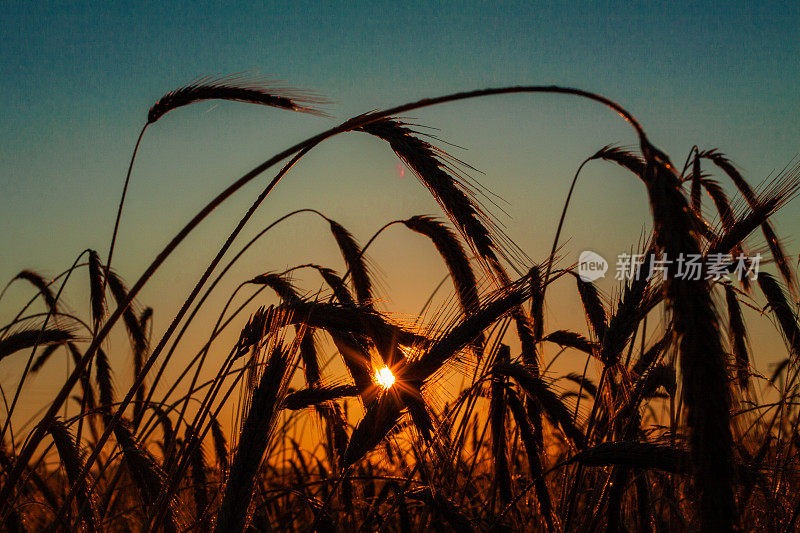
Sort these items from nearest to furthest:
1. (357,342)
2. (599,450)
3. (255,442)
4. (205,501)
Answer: (255,442), (599,450), (357,342), (205,501)

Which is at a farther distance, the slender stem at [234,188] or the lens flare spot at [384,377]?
the lens flare spot at [384,377]

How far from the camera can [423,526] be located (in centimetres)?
304

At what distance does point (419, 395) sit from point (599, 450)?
69 centimetres

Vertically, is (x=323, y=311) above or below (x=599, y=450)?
above

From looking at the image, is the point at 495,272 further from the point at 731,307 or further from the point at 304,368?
the point at 731,307

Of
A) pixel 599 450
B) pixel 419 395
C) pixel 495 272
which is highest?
pixel 495 272

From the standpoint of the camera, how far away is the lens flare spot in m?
2.34

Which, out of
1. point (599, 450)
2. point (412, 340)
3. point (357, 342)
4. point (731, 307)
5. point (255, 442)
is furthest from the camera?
point (731, 307)

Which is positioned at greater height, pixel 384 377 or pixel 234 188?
pixel 234 188

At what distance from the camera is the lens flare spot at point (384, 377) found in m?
2.34

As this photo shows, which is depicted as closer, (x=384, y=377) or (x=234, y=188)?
(x=234, y=188)

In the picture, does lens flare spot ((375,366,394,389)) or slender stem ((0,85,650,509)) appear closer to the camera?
slender stem ((0,85,650,509))

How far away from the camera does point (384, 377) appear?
2.45 metres

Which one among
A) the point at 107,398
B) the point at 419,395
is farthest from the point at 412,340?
the point at 107,398
